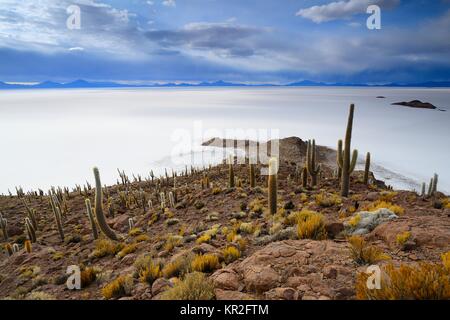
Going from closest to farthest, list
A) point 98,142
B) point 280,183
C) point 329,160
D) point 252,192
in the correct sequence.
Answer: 1. point 252,192
2. point 280,183
3. point 329,160
4. point 98,142

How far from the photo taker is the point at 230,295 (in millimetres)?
5012

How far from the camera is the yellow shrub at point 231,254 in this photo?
6962mm

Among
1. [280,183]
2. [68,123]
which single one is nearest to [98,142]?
[68,123]

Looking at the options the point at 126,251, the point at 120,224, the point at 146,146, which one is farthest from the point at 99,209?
the point at 146,146

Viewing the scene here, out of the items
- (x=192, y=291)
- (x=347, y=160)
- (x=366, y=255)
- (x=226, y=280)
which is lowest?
(x=226, y=280)

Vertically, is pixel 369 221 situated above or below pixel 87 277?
above

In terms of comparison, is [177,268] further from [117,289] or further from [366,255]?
[366,255]

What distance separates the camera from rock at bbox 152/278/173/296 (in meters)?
5.73

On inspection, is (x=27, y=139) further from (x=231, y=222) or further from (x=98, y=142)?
(x=231, y=222)

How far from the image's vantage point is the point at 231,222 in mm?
11625

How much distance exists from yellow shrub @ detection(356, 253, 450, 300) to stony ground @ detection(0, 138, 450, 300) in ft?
1.14

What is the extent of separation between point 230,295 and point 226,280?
0.50 metres

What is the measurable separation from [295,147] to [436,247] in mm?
37762

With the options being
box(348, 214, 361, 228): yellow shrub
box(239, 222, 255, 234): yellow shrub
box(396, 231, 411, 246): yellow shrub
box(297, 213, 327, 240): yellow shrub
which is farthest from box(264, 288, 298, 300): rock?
box(239, 222, 255, 234): yellow shrub
